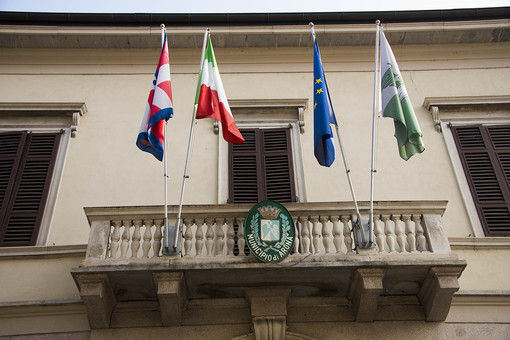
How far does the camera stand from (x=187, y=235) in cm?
822

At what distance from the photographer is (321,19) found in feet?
Answer: 40.7

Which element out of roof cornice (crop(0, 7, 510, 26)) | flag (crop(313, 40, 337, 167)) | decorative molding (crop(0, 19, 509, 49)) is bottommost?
flag (crop(313, 40, 337, 167))

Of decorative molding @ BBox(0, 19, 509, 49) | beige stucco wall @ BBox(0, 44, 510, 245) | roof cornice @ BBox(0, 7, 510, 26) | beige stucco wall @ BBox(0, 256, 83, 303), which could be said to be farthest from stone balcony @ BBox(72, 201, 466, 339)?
roof cornice @ BBox(0, 7, 510, 26)

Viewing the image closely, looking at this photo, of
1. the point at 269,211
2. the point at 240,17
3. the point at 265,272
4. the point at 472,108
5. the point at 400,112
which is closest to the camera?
the point at 265,272

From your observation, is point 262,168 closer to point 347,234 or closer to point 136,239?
point 347,234

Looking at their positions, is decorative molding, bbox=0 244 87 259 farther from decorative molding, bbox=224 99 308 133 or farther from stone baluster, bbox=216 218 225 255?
decorative molding, bbox=224 99 308 133

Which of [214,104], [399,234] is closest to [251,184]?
[214,104]

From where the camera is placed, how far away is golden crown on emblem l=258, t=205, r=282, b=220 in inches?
319

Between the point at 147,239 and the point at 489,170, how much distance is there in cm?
570

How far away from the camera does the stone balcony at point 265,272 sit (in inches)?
304

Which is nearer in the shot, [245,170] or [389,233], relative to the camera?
[389,233]

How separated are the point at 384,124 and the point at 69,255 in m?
5.63

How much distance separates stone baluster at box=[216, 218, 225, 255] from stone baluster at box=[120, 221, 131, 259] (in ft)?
3.82

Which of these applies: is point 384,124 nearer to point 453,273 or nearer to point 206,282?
point 453,273
